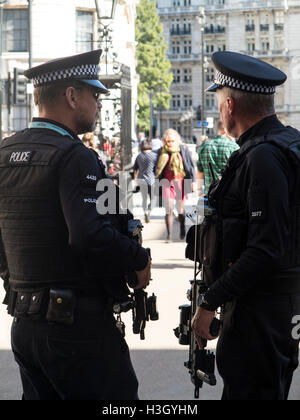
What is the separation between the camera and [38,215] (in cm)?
310

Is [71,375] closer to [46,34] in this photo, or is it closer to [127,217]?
[127,217]

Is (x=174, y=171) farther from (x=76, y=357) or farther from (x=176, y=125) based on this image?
(x=176, y=125)

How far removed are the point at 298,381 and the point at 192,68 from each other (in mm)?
100331

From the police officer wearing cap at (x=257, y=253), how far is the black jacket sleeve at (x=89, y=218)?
40 centimetres

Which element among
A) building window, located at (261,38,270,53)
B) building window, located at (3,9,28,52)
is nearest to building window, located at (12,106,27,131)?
building window, located at (3,9,28,52)

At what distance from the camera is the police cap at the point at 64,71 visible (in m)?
3.28

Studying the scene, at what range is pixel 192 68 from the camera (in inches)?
4099

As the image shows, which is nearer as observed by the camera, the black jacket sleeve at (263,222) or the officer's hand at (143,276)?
the black jacket sleeve at (263,222)

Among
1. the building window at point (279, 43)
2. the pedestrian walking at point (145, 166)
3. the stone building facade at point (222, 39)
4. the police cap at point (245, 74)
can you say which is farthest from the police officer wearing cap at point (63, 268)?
the building window at point (279, 43)

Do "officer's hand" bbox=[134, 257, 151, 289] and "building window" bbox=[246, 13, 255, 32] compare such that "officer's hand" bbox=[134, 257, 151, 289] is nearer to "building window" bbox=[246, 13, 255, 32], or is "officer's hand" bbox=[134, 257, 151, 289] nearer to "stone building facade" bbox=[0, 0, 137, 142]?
"stone building facade" bbox=[0, 0, 137, 142]

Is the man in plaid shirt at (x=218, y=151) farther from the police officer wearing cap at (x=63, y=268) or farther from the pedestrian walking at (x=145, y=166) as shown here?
the police officer wearing cap at (x=63, y=268)

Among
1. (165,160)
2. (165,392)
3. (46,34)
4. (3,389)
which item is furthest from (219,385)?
(46,34)

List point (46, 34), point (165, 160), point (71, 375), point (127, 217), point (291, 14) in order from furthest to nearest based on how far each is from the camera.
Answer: point (291, 14), point (46, 34), point (165, 160), point (127, 217), point (71, 375)

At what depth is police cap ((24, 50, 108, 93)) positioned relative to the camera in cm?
328
